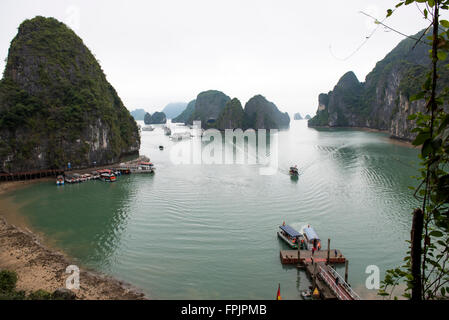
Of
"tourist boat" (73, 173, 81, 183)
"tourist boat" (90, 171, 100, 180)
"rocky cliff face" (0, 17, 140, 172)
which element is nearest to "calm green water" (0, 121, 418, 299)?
"tourist boat" (73, 173, 81, 183)

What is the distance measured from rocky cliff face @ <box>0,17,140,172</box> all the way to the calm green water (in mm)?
6938

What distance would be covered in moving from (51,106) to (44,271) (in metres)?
37.5

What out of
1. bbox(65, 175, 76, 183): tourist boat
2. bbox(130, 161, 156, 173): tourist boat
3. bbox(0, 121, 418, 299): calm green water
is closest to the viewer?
bbox(0, 121, 418, 299): calm green water

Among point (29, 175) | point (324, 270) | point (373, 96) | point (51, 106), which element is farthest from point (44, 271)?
point (373, 96)

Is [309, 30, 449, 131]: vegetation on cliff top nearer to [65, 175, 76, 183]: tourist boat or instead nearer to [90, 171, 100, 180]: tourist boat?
[90, 171, 100, 180]: tourist boat

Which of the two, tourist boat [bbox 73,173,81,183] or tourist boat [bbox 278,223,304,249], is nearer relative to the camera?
tourist boat [bbox 278,223,304,249]

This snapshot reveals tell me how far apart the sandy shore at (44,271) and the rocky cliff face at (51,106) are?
23.3 metres

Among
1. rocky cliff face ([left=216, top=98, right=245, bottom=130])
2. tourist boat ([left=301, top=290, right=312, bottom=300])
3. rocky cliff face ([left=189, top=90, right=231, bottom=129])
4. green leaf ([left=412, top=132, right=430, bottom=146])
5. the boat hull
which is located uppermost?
rocky cliff face ([left=189, top=90, right=231, bottom=129])

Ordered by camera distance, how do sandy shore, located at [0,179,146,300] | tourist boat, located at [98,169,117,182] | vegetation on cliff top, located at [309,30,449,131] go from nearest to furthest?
1. sandy shore, located at [0,179,146,300]
2. tourist boat, located at [98,169,117,182]
3. vegetation on cliff top, located at [309,30,449,131]

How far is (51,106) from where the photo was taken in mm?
45812

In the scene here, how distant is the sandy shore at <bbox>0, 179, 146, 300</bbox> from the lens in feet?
49.3

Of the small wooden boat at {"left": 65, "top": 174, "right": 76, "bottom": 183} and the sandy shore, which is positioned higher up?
the small wooden boat at {"left": 65, "top": 174, "right": 76, "bottom": 183}
